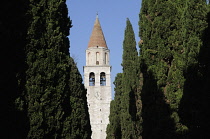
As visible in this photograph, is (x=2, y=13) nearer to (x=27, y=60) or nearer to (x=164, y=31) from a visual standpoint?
(x=27, y=60)

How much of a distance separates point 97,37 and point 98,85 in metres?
6.57

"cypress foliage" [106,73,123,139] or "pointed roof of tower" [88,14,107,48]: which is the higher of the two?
"pointed roof of tower" [88,14,107,48]

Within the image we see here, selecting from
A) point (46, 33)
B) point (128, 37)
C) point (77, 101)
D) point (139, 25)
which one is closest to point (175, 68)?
point (139, 25)

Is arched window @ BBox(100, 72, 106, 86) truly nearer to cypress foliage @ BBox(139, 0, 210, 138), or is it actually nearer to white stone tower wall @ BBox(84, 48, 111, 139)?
white stone tower wall @ BBox(84, 48, 111, 139)

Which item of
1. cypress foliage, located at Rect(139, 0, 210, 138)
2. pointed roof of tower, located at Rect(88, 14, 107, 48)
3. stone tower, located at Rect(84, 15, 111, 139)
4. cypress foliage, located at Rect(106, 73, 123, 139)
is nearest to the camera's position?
cypress foliage, located at Rect(139, 0, 210, 138)

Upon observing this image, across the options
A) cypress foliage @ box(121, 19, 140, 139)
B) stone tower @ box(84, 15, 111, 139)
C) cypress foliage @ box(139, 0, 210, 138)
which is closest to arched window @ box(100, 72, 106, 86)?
stone tower @ box(84, 15, 111, 139)

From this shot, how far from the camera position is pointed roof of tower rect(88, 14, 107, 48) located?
46781mm

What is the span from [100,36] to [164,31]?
3401 centimetres

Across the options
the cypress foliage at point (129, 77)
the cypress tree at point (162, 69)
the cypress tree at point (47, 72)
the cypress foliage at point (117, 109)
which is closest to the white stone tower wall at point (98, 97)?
the cypress foliage at point (117, 109)

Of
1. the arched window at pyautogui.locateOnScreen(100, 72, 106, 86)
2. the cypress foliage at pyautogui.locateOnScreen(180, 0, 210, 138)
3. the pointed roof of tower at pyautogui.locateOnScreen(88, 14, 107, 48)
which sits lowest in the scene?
the cypress foliage at pyautogui.locateOnScreen(180, 0, 210, 138)

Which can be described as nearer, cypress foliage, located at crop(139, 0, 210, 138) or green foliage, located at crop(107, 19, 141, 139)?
cypress foliage, located at crop(139, 0, 210, 138)

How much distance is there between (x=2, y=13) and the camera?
997cm

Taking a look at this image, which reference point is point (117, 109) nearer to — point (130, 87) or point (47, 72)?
point (130, 87)

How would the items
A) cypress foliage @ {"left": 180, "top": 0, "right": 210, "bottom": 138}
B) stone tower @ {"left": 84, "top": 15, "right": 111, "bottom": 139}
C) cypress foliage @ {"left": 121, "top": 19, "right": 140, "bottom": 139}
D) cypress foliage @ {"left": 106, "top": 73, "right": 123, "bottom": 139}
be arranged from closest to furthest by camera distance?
cypress foliage @ {"left": 180, "top": 0, "right": 210, "bottom": 138} → cypress foliage @ {"left": 121, "top": 19, "right": 140, "bottom": 139} → cypress foliage @ {"left": 106, "top": 73, "right": 123, "bottom": 139} → stone tower @ {"left": 84, "top": 15, "right": 111, "bottom": 139}
